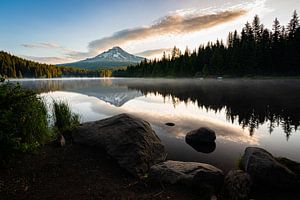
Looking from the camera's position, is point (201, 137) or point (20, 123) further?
point (201, 137)

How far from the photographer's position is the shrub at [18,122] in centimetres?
699

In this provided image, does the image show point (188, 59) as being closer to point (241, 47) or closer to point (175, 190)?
point (241, 47)

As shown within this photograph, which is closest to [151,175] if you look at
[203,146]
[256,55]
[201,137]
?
[203,146]

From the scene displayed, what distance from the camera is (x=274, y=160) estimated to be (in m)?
7.29

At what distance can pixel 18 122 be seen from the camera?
8.58 metres

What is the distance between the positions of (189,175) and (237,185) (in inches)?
55.5

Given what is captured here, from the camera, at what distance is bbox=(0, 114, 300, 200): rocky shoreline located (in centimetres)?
643

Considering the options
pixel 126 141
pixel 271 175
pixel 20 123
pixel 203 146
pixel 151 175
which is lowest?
pixel 203 146

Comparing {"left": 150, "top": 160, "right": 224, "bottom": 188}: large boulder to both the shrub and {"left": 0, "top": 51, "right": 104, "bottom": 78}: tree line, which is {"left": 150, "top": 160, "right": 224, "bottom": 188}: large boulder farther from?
{"left": 0, "top": 51, "right": 104, "bottom": 78}: tree line

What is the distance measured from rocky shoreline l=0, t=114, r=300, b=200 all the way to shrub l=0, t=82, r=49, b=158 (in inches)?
33.6

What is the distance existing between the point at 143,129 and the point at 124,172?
2322 mm

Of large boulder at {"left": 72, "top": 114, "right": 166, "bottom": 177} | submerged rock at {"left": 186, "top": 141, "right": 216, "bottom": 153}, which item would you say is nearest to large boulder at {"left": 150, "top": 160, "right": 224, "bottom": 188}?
large boulder at {"left": 72, "top": 114, "right": 166, "bottom": 177}

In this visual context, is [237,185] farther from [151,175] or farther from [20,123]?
[20,123]

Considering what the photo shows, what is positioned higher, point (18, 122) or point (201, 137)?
point (18, 122)
